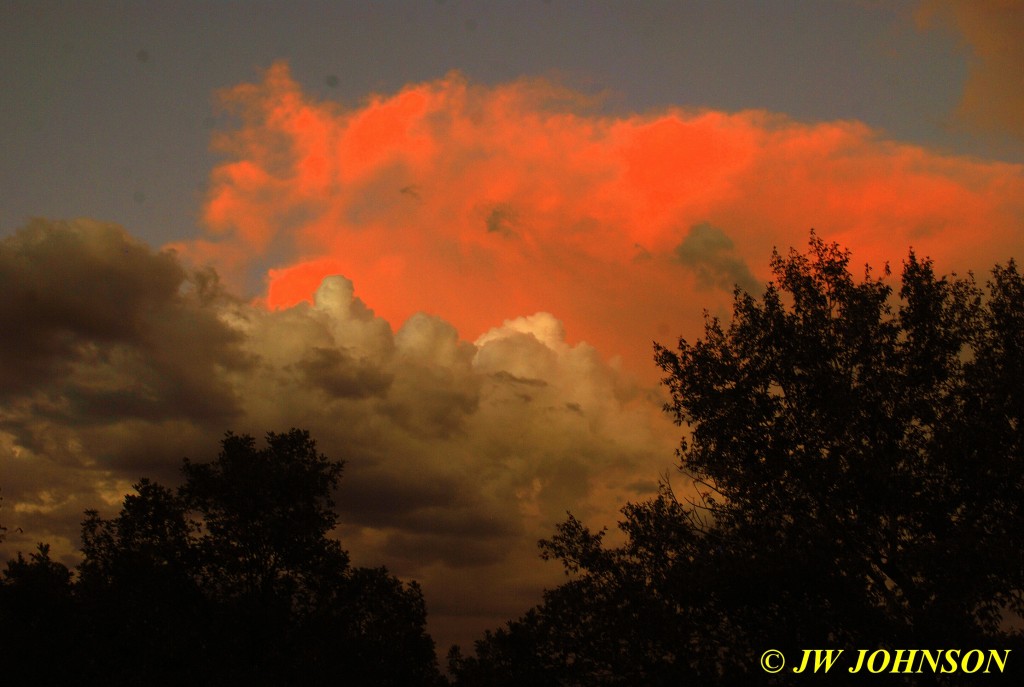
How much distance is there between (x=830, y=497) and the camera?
21609 millimetres

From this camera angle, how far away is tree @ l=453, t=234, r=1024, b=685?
19812 mm

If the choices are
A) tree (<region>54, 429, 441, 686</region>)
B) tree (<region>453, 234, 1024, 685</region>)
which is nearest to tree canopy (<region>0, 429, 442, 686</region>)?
tree (<region>54, 429, 441, 686</region>)

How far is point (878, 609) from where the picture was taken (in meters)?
19.7

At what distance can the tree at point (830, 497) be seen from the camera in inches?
780

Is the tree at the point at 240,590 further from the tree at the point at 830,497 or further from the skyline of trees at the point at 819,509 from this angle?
the tree at the point at 830,497

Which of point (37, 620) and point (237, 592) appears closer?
point (237, 592)

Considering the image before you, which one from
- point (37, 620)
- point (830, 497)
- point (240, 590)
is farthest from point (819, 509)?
point (37, 620)

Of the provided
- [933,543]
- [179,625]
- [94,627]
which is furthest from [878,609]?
[94,627]

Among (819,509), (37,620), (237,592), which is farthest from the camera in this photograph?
(37,620)

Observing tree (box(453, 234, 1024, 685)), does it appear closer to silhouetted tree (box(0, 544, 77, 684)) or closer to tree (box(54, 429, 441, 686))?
tree (box(54, 429, 441, 686))

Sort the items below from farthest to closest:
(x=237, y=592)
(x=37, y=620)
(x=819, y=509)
Answer: 1. (x=37, y=620)
2. (x=237, y=592)
3. (x=819, y=509)

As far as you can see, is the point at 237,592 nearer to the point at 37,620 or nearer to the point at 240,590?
the point at 240,590

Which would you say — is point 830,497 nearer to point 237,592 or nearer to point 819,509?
point 819,509

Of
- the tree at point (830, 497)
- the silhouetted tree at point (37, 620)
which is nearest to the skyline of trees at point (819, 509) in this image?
the tree at point (830, 497)
